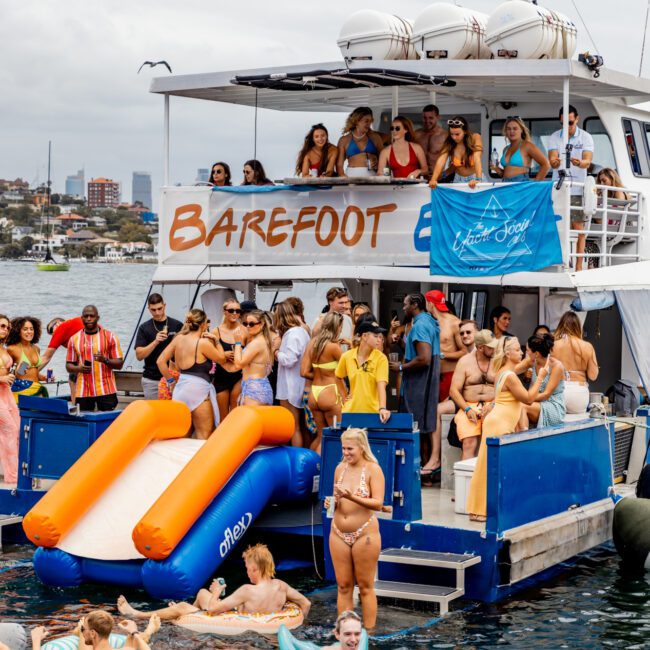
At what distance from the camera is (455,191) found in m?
14.8

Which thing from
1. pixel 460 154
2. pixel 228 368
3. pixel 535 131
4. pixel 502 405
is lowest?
pixel 502 405

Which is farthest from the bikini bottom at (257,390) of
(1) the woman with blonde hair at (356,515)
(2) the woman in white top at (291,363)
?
(1) the woman with blonde hair at (356,515)

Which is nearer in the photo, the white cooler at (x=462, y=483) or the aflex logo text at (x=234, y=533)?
the aflex logo text at (x=234, y=533)

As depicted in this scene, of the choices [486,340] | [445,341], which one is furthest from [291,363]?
[486,340]

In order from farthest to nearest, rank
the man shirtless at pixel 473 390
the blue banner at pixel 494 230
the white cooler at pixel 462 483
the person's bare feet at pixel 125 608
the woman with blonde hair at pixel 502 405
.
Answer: the blue banner at pixel 494 230, the man shirtless at pixel 473 390, the white cooler at pixel 462 483, the woman with blonde hair at pixel 502 405, the person's bare feet at pixel 125 608

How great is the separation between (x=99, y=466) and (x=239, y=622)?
243 cm

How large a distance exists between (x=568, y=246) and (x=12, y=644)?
7.68 m

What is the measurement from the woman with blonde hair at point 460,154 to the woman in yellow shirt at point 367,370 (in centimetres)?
342

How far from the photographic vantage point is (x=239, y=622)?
1027cm

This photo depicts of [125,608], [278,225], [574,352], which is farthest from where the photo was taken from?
[278,225]

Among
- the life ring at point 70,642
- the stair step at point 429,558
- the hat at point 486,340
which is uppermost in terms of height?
the hat at point 486,340

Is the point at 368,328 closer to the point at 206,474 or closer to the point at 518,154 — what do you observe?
the point at 206,474

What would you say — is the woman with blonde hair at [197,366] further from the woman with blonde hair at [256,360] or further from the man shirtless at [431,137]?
the man shirtless at [431,137]

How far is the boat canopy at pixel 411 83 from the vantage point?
1450 cm
